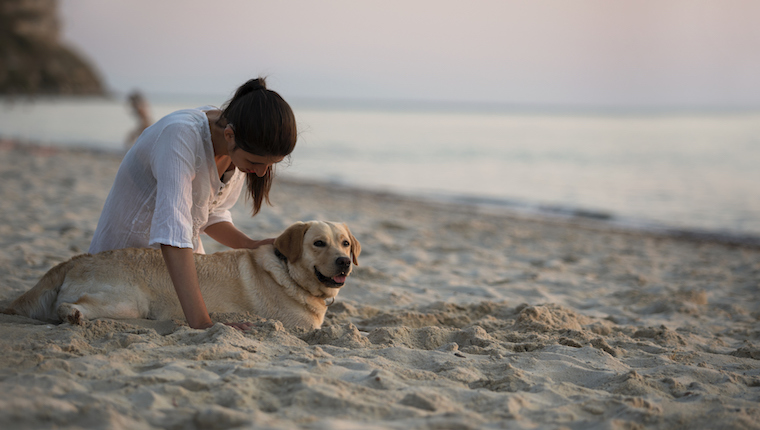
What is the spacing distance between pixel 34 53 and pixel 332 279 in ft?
271

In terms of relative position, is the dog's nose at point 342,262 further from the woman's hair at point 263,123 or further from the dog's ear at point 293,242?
the woman's hair at point 263,123

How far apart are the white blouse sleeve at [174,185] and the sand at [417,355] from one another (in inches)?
23.5

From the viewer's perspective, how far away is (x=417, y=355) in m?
3.26

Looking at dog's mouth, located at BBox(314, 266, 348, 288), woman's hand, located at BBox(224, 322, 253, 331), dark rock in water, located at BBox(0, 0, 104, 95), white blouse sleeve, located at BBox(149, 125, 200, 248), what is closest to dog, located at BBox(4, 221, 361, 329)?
dog's mouth, located at BBox(314, 266, 348, 288)

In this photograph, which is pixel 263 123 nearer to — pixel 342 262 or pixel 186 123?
pixel 186 123

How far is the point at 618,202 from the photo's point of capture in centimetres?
1538

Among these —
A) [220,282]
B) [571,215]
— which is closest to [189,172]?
[220,282]

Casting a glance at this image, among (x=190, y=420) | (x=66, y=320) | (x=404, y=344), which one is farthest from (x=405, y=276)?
(x=190, y=420)

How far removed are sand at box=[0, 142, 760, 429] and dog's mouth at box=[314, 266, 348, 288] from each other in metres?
0.31

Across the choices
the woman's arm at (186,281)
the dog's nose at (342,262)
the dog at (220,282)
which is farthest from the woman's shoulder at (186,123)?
the dog's nose at (342,262)

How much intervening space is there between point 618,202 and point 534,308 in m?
12.4

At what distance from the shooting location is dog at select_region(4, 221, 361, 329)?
348 centimetres

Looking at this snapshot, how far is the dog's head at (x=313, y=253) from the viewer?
12.7 ft

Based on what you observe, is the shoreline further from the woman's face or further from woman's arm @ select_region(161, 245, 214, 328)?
woman's arm @ select_region(161, 245, 214, 328)
